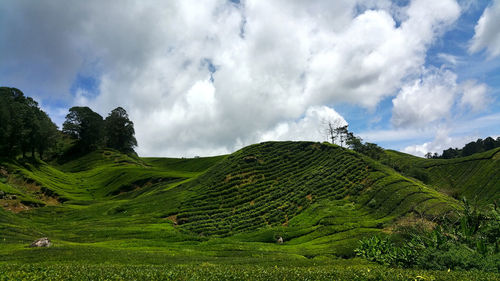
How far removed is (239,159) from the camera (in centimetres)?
7775

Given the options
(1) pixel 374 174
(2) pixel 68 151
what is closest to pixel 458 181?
(1) pixel 374 174

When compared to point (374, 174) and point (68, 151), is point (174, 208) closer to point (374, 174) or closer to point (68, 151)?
point (374, 174)

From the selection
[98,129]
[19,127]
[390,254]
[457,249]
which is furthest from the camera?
[98,129]

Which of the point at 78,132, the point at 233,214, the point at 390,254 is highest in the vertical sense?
the point at 78,132

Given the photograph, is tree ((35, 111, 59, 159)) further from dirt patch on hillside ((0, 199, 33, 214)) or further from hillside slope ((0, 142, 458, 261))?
dirt patch on hillside ((0, 199, 33, 214))

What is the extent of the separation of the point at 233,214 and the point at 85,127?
111 meters

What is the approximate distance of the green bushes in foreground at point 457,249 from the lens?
17094 mm

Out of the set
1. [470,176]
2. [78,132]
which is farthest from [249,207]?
[78,132]

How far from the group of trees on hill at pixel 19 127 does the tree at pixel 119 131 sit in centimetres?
4006

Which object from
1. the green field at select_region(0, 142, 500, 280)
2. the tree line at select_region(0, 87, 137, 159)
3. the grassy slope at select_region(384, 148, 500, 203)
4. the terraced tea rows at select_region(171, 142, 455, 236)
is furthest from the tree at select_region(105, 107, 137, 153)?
the grassy slope at select_region(384, 148, 500, 203)

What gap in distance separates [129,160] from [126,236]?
95.5 meters

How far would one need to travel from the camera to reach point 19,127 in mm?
84938

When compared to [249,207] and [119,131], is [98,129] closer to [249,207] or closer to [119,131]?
[119,131]

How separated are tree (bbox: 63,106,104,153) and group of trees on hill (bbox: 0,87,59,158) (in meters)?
34.4
